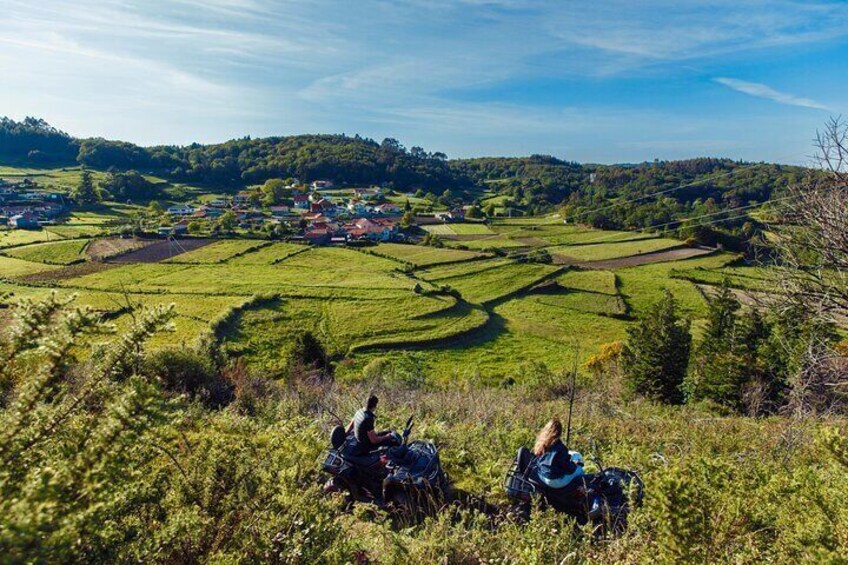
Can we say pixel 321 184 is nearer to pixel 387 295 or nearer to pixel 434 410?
pixel 387 295

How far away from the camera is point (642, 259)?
5672 cm

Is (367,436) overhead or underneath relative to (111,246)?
overhead

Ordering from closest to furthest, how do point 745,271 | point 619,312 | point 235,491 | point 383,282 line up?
point 235,491
point 619,312
point 383,282
point 745,271

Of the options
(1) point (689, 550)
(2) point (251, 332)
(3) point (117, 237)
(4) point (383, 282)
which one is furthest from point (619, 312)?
(3) point (117, 237)

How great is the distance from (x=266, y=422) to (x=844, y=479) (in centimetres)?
766

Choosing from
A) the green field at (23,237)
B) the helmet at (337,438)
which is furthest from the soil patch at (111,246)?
the helmet at (337,438)

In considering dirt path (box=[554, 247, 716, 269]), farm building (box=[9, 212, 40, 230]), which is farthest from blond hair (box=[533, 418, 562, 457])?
farm building (box=[9, 212, 40, 230])

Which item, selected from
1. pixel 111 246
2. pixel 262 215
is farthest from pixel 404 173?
pixel 111 246

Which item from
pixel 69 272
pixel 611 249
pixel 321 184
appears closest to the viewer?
pixel 69 272

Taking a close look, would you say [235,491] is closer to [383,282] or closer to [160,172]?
[383,282]

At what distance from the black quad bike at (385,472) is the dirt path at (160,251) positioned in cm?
4895

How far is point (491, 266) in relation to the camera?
5078 cm

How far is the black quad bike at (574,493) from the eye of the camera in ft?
15.7

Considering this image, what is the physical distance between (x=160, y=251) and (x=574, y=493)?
2202 inches
